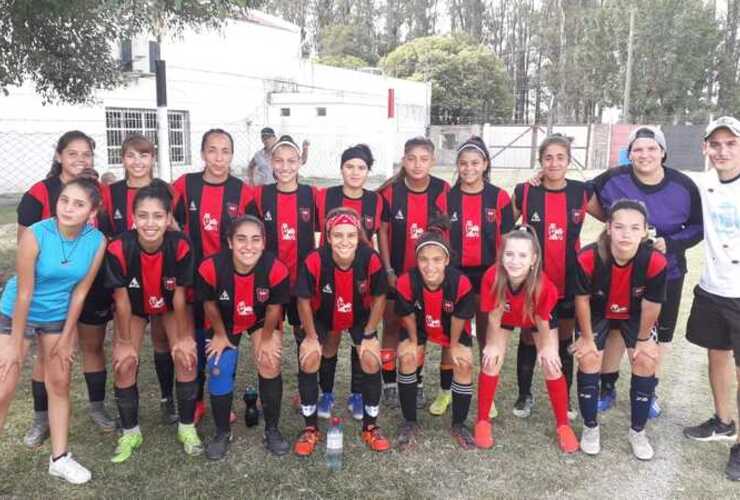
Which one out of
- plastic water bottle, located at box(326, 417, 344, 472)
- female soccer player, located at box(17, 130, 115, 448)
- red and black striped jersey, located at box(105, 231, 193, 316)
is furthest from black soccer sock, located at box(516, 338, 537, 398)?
female soccer player, located at box(17, 130, 115, 448)

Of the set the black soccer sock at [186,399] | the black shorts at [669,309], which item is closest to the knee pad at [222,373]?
the black soccer sock at [186,399]

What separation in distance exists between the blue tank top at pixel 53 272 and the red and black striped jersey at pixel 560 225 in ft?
8.85

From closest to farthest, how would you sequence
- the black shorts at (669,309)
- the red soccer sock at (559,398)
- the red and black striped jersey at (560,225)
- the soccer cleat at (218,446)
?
the soccer cleat at (218,446) → the red soccer sock at (559,398) → the black shorts at (669,309) → the red and black striped jersey at (560,225)

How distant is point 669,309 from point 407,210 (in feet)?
5.88

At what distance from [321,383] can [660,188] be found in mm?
2445

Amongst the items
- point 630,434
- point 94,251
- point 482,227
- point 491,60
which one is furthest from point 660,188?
point 491,60

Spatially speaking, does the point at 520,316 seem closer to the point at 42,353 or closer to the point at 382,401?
the point at 382,401

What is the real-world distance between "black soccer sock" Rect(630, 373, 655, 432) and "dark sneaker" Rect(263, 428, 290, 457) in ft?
6.72

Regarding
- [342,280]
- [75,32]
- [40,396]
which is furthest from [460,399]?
[75,32]

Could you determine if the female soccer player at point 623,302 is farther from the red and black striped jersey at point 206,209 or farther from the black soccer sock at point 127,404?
the black soccer sock at point 127,404

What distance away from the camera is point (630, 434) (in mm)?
3656

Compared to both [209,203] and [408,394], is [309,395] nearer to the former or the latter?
[408,394]

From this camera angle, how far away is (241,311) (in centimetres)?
351

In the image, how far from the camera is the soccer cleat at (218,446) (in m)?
3.42
